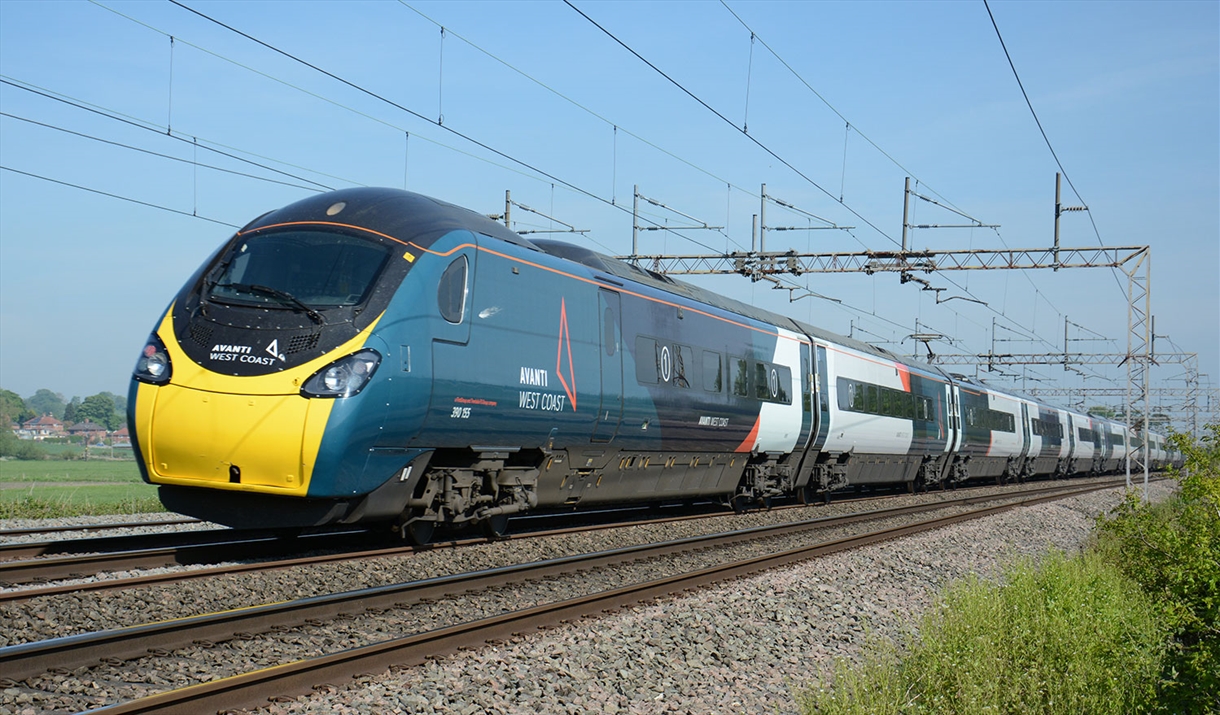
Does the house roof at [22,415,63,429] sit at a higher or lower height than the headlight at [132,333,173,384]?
lower

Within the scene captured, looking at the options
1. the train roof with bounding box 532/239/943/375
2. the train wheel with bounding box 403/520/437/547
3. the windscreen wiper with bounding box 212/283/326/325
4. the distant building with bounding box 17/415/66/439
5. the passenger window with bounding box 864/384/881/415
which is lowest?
the distant building with bounding box 17/415/66/439

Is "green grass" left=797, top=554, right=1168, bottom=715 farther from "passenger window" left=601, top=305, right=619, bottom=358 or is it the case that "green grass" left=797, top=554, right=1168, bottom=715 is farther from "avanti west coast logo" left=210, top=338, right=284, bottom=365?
"avanti west coast logo" left=210, top=338, right=284, bottom=365

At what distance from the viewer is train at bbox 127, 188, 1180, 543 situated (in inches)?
337

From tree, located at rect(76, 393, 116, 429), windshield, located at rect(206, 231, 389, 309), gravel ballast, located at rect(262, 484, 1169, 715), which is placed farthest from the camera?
tree, located at rect(76, 393, 116, 429)

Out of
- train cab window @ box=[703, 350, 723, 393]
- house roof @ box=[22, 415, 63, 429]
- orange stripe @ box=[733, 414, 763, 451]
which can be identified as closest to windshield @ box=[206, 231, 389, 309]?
train cab window @ box=[703, 350, 723, 393]

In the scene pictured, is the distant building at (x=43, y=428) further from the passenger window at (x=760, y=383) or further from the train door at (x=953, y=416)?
the passenger window at (x=760, y=383)

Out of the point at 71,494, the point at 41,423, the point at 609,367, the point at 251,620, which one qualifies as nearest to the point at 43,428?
the point at 41,423

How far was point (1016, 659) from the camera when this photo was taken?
304 inches

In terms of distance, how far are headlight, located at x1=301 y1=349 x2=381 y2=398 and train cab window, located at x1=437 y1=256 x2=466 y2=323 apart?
116 centimetres

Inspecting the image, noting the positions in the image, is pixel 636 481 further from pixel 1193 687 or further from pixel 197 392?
pixel 1193 687

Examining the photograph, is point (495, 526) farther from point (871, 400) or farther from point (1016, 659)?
point (871, 400)

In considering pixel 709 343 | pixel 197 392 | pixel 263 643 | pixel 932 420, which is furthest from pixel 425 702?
pixel 932 420

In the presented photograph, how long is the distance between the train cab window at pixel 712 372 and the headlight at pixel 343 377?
7.44 meters

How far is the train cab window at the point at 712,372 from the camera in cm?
1547
